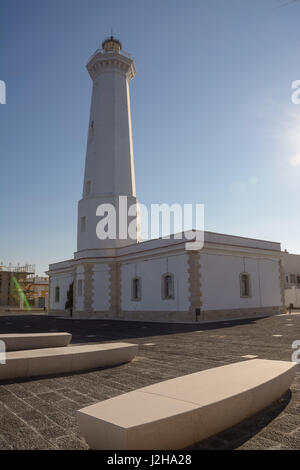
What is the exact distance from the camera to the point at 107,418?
2.57 metres

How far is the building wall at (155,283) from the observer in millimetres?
18453

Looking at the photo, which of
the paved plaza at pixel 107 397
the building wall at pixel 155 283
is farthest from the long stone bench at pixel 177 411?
the building wall at pixel 155 283

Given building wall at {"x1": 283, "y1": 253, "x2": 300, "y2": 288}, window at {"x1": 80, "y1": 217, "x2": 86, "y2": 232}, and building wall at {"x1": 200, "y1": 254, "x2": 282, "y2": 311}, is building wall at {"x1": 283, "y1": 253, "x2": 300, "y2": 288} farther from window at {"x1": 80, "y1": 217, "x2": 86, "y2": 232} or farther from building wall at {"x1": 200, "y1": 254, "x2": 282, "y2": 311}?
window at {"x1": 80, "y1": 217, "x2": 86, "y2": 232}

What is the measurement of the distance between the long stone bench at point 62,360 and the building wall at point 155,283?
11.8 meters

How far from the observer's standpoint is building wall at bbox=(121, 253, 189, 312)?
60.5 feet

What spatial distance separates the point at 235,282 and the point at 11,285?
1257 inches

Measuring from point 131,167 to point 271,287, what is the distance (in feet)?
43.0

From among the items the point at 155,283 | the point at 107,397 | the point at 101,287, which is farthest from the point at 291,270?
the point at 107,397

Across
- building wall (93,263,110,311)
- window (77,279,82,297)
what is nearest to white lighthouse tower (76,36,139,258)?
building wall (93,263,110,311)

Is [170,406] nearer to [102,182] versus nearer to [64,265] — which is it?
[102,182]

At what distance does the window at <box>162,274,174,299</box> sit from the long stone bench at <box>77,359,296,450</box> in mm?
15419

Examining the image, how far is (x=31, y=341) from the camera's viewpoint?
7.45 m

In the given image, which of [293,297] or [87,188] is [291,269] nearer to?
[293,297]
